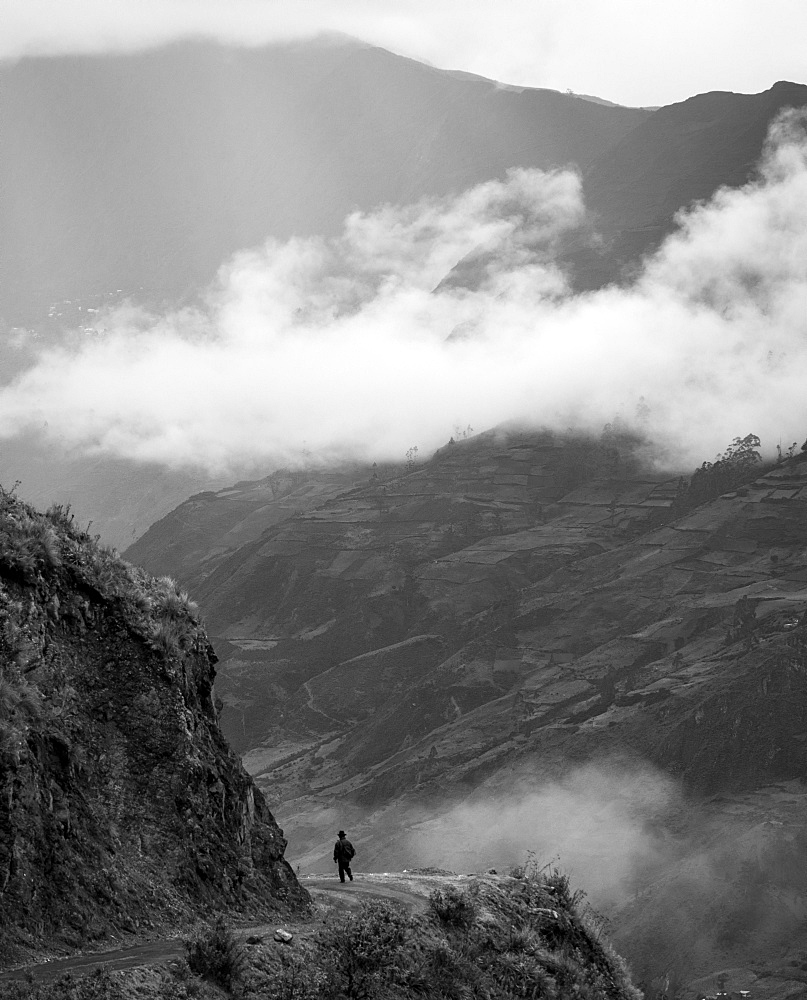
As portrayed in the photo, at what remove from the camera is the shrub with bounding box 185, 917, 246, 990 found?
19.2m

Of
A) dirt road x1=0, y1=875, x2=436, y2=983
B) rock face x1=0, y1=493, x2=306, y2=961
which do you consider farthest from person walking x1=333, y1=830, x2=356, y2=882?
rock face x1=0, y1=493, x2=306, y2=961

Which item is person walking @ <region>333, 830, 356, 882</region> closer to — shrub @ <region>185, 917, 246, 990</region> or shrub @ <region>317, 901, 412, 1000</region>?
shrub @ <region>317, 901, 412, 1000</region>

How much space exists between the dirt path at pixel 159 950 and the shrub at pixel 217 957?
34cm

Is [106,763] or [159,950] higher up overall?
[106,763]

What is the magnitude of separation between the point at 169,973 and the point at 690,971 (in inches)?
5088

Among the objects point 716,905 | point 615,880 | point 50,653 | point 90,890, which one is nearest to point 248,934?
point 90,890

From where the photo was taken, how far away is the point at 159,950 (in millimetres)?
19906

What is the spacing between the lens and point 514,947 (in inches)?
1030

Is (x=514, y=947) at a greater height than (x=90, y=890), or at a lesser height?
lesser

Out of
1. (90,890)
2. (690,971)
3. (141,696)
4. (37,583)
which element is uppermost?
(37,583)

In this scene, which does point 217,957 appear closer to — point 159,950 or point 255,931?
point 159,950

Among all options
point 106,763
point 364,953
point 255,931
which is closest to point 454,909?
point 364,953

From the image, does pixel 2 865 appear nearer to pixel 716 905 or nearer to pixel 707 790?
pixel 716 905

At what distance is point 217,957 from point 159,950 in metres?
1.12
